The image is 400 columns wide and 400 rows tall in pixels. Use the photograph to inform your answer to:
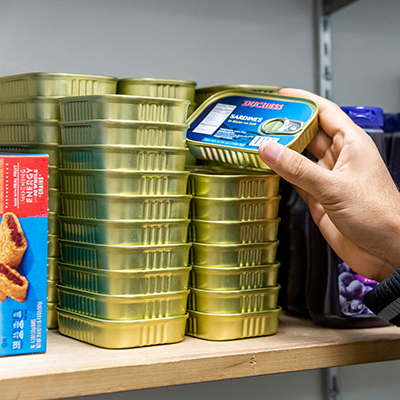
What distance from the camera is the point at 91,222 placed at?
0.89 m

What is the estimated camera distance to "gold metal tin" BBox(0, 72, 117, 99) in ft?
3.16

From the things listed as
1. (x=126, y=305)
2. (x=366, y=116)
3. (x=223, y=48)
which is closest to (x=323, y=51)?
(x=223, y=48)

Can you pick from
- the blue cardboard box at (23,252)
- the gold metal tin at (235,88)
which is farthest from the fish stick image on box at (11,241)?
the gold metal tin at (235,88)

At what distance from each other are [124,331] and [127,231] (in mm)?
161

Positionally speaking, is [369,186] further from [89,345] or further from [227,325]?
[89,345]

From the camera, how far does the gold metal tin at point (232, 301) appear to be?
950mm

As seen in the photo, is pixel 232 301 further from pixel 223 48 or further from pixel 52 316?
pixel 223 48

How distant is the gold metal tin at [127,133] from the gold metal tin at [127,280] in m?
0.21

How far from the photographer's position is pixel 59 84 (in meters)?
0.96

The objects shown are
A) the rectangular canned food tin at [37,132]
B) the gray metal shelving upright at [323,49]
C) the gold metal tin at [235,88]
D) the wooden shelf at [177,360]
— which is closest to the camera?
the wooden shelf at [177,360]

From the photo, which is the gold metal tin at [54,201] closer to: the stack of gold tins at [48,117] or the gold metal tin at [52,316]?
the stack of gold tins at [48,117]

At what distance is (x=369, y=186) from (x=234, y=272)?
0.28 m

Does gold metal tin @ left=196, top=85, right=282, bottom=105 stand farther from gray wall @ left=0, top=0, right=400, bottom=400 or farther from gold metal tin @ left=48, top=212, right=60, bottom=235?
gold metal tin @ left=48, top=212, right=60, bottom=235

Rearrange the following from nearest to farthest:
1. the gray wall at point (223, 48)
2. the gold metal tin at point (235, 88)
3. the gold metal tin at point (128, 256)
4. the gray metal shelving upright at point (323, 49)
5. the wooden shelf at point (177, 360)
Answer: the wooden shelf at point (177, 360), the gold metal tin at point (128, 256), the gold metal tin at point (235, 88), the gray wall at point (223, 48), the gray metal shelving upright at point (323, 49)
